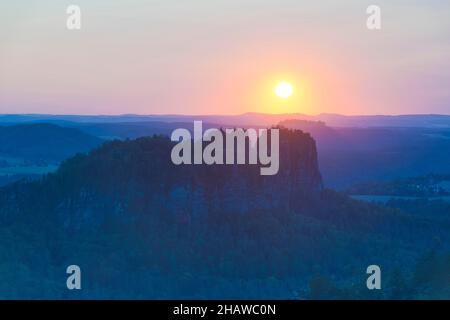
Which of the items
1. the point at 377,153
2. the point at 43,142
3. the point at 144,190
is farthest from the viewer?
the point at 377,153

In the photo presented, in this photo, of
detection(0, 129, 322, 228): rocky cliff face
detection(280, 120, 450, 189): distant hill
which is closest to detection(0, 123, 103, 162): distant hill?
detection(0, 129, 322, 228): rocky cliff face

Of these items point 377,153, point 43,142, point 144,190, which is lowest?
point 144,190

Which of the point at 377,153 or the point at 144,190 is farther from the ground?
the point at 377,153

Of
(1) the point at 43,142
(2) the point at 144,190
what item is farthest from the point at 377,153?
(2) the point at 144,190

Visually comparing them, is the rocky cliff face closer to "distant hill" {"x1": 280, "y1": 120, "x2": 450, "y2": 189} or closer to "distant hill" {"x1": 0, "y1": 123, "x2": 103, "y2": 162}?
"distant hill" {"x1": 280, "y1": 120, "x2": 450, "y2": 189}

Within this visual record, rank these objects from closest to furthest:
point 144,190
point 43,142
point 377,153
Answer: point 144,190 → point 43,142 → point 377,153

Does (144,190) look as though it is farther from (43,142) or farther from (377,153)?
(377,153)

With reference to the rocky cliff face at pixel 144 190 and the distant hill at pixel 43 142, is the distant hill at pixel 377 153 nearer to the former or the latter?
the rocky cliff face at pixel 144 190
